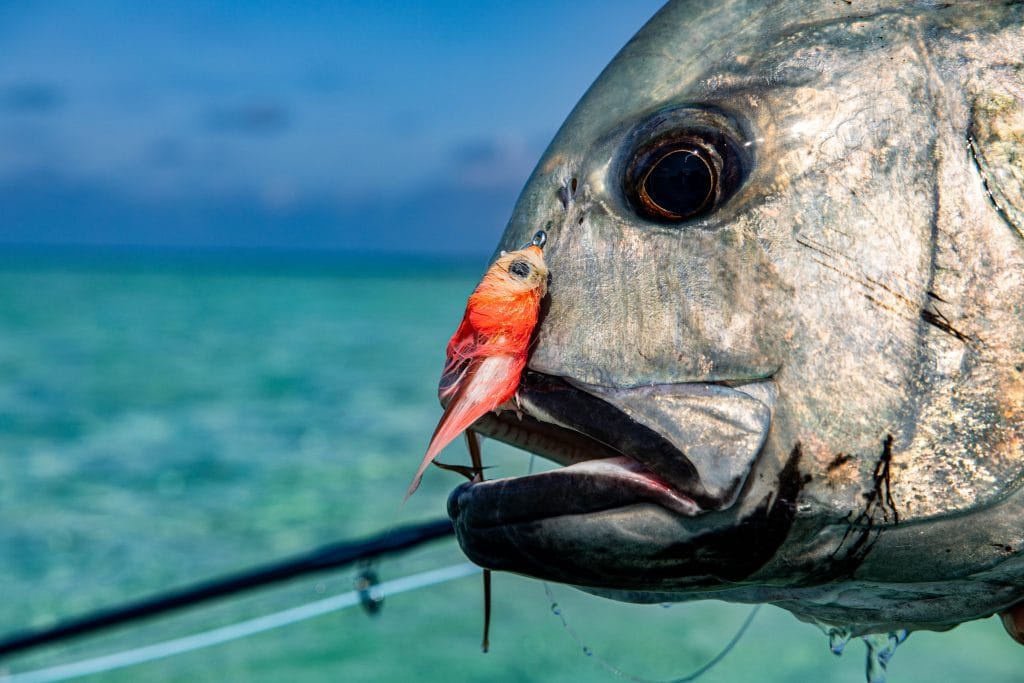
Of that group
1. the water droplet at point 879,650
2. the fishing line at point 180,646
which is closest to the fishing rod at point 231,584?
the fishing line at point 180,646

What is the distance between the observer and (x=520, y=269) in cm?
133

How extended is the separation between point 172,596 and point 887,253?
265 centimetres

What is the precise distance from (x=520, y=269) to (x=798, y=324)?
1.13ft

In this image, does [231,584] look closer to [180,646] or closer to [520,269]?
[180,646]

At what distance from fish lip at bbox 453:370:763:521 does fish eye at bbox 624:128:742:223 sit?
22 cm

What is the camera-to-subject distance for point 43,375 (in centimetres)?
1788

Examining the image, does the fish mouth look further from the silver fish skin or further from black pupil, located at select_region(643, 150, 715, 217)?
black pupil, located at select_region(643, 150, 715, 217)

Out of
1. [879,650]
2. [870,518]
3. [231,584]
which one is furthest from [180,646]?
[870,518]

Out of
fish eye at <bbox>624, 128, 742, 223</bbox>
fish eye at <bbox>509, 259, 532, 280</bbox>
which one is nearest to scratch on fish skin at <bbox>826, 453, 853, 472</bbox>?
fish eye at <bbox>624, 128, 742, 223</bbox>

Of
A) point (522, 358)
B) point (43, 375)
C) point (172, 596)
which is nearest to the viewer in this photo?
point (522, 358)

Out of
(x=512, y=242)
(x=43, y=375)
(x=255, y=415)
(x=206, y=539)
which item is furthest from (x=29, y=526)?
(x=43, y=375)

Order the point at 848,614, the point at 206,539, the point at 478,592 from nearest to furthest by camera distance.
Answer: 1. the point at 848,614
2. the point at 478,592
3. the point at 206,539

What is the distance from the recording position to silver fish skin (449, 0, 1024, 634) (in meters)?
1.22

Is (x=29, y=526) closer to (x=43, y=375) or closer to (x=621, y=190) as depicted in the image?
(x=621, y=190)
